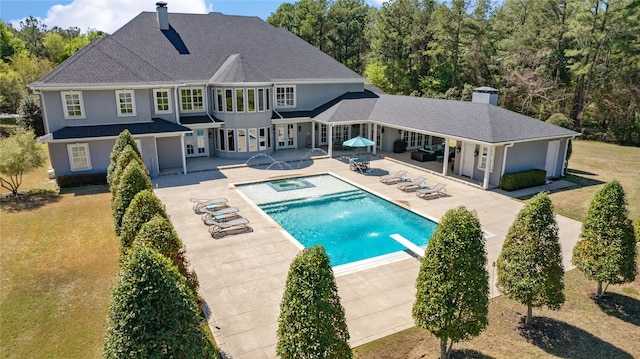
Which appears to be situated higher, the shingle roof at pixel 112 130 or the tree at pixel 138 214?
the shingle roof at pixel 112 130

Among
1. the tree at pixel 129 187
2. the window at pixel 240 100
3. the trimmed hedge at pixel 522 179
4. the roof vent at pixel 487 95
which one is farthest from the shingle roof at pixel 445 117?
the tree at pixel 129 187

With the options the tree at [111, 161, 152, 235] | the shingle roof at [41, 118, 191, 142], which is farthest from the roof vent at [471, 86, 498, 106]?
the tree at [111, 161, 152, 235]

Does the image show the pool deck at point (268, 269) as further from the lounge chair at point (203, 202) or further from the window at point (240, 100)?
the window at point (240, 100)

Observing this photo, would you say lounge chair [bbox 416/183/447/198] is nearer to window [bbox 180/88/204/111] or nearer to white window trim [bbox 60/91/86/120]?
window [bbox 180/88/204/111]

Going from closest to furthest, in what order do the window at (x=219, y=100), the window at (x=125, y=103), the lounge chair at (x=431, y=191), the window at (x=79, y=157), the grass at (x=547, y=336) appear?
the grass at (x=547, y=336), the lounge chair at (x=431, y=191), the window at (x=79, y=157), the window at (x=125, y=103), the window at (x=219, y=100)

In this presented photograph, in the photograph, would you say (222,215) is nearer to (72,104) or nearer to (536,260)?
(536,260)

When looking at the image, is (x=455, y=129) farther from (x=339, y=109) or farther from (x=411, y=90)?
(x=411, y=90)

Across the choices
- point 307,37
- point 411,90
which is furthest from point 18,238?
point 307,37
